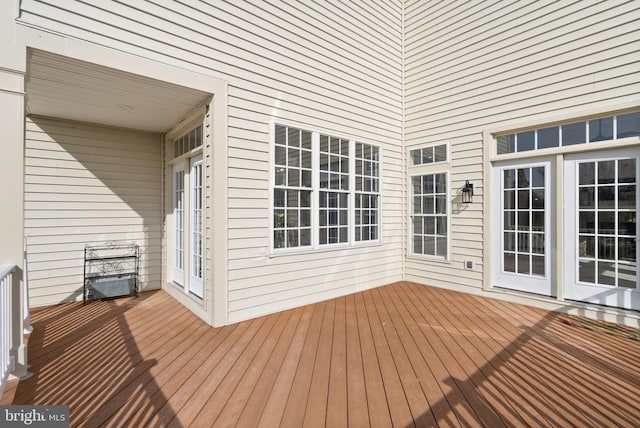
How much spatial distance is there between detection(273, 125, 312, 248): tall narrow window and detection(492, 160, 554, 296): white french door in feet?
9.60

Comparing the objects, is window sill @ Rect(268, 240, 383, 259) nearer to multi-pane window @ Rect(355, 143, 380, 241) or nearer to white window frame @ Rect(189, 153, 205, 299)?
multi-pane window @ Rect(355, 143, 380, 241)

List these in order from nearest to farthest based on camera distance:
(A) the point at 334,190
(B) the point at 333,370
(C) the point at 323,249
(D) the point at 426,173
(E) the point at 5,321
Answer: (E) the point at 5,321
(B) the point at 333,370
(C) the point at 323,249
(A) the point at 334,190
(D) the point at 426,173

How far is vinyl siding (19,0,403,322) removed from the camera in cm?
291

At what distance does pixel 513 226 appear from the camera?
174 inches

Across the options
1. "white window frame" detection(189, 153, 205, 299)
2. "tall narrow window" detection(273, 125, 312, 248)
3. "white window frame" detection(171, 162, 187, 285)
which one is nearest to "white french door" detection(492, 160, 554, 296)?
"tall narrow window" detection(273, 125, 312, 248)

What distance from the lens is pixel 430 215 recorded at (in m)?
5.36

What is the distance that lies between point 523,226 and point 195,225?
15.6 ft

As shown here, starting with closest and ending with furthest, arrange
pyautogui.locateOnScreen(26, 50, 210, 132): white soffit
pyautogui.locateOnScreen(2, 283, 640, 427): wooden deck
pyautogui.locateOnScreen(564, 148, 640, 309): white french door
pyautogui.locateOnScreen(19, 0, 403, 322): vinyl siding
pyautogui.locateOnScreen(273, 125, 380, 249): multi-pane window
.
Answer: pyautogui.locateOnScreen(2, 283, 640, 427): wooden deck
pyautogui.locateOnScreen(26, 50, 210, 132): white soffit
pyautogui.locateOnScreen(19, 0, 403, 322): vinyl siding
pyautogui.locateOnScreen(564, 148, 640, 309): white french door
pyautogui.locateOnScreen(273, 125, 380, 249): multi-pane window

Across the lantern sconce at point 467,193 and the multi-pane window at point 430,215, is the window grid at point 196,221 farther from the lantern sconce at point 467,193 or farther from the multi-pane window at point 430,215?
the lantern sconce at point 467,193

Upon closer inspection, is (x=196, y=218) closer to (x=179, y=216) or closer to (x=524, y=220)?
(x=179, y=216)

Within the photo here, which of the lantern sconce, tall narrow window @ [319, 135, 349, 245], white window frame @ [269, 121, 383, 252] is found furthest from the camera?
the lantern sconce

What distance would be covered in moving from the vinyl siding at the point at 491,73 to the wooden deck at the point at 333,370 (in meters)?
1.81

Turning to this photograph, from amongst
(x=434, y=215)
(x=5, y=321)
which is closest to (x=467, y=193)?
(x=434, y=215)

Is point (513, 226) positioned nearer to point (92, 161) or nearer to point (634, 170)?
point (634, 170)
